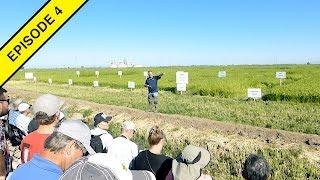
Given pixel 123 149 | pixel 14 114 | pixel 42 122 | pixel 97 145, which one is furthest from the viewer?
pixel 14 114

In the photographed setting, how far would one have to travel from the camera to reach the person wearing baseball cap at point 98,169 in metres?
2.24

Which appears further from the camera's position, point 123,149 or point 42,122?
point 123,149

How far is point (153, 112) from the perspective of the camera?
66.7ft

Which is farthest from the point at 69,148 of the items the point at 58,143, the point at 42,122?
the point at 42,122

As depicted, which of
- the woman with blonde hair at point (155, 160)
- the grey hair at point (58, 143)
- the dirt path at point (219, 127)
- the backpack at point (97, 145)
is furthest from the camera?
the dirt path at point (219, 127)

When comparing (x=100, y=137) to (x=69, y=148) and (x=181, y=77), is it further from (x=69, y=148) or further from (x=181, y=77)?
(x=181, y=77)

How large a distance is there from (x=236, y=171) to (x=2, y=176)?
840cm

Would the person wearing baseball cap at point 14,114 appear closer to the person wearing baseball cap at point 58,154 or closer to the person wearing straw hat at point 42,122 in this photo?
the person wearing straw hat at point 42,122

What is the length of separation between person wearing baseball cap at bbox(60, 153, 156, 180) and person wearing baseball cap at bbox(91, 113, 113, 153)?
3.82 m

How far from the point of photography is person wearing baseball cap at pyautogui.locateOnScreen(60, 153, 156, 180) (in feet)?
7.36

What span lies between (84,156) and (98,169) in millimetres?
364

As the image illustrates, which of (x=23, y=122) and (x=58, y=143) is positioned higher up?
(x=58, y=143)

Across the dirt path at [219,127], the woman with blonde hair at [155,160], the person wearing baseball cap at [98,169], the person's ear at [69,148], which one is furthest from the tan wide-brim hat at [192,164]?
the dirt path at [219,127]

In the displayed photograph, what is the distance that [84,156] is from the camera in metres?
2.60
